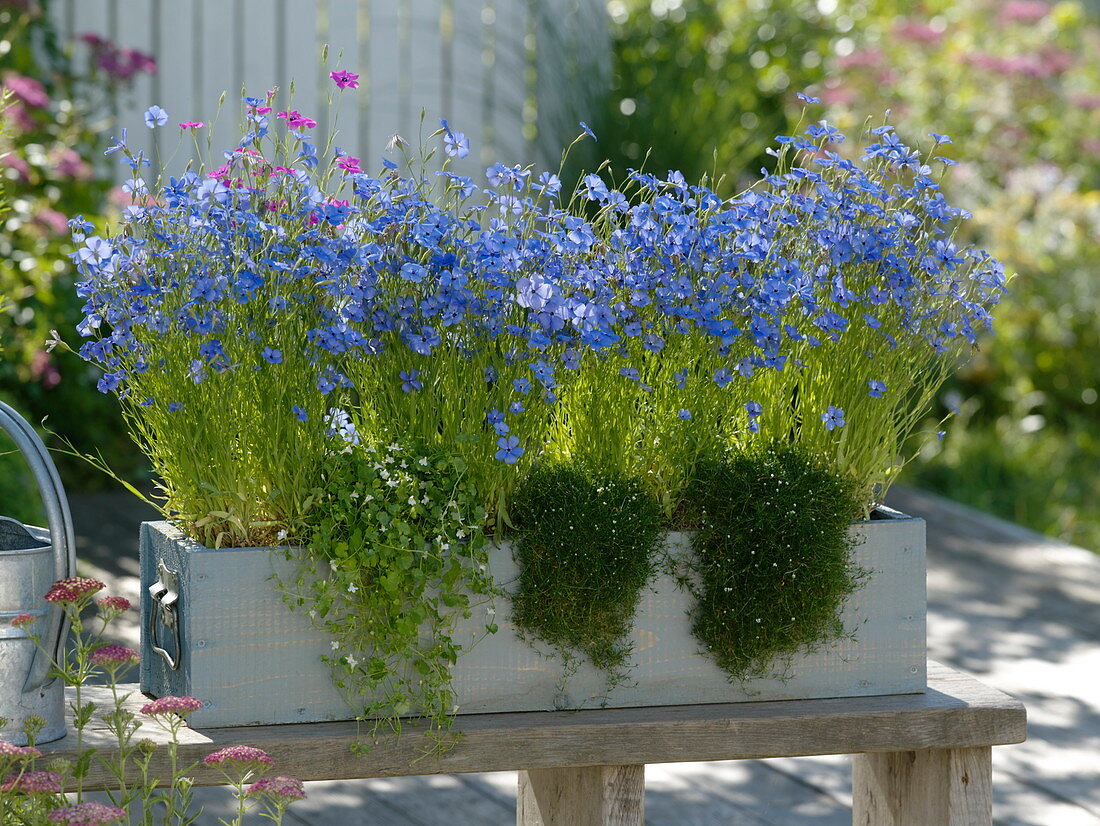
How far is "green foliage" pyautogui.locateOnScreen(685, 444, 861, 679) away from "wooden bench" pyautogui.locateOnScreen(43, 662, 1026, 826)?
9cm

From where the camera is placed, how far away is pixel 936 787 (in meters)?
1.71

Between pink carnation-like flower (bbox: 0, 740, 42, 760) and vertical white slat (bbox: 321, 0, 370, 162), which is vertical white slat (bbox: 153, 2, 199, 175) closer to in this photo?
vertical white slat (bbox: 321, 0, 370, 162)

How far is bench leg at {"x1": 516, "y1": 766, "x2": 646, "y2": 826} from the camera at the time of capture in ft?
5.44

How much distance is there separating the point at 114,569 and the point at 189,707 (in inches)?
99.2

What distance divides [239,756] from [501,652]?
359 millimetres

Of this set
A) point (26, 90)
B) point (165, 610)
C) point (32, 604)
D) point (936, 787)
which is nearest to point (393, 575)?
point (165, 610)

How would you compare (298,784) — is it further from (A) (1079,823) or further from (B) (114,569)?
(B) (114,569)

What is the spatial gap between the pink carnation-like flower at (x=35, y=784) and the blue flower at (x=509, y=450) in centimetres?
57

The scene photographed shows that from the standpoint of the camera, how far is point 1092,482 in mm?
5328

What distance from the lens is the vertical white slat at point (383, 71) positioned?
18.6 feet

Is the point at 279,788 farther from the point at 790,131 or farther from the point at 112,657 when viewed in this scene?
the point at 790,131

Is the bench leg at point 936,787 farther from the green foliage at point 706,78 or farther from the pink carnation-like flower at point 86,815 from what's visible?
the green foliage at point 706,78

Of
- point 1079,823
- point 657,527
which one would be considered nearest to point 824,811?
point 1079,823

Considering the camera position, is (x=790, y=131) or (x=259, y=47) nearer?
(x=259, y=47)
